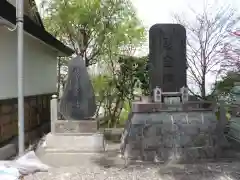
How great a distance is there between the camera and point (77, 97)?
7.17 meters

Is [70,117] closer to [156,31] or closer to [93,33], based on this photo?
[156,31]

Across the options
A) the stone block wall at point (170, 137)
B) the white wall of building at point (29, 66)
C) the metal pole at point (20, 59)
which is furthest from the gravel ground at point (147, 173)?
the white wall of building at point (29, 66)

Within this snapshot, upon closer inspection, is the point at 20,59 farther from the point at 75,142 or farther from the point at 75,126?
the point at 75,142

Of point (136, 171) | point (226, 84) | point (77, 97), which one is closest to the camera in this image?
point (136, 171)

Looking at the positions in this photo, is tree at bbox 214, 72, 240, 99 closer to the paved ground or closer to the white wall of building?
the paved ground

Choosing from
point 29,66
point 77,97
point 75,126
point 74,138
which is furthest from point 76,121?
point 29,66

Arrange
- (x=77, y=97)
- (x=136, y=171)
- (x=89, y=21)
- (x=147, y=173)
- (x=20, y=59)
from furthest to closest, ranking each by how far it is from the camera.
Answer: (x=89, y=21) < (x=77, y=97) < (x=20, y=59) < (x=136, y=171) < (x=147, y=173)

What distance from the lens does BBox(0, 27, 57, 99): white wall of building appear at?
6.84 meters

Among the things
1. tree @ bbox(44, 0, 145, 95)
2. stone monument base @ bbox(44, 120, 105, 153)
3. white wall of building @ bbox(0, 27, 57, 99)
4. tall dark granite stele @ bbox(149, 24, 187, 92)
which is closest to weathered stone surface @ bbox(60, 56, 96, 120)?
stone monument base @ bbox(44, 120, 105, 153)

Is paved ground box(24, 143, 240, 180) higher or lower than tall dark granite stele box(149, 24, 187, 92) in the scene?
lower

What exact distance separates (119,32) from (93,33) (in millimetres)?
1162

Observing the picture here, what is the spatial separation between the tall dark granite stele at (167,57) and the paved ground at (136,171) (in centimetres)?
200

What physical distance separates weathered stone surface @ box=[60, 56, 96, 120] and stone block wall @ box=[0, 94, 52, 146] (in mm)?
1191

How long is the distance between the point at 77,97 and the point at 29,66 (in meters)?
2.28
